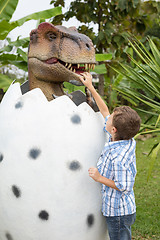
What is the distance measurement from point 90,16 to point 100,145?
596 centimetres

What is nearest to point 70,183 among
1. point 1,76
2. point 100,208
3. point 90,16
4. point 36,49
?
point 100,208

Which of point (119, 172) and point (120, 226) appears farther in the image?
point (120, 226)

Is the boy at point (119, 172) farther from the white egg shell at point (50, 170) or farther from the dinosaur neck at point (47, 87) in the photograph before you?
the dinosaur neck at point (47, 87)

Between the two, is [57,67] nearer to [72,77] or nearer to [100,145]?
[72,77]

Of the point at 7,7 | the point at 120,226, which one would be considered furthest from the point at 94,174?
the point at 7,7

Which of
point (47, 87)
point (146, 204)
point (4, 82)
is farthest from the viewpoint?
point (4, 82)

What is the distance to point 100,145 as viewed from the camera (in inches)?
82.4

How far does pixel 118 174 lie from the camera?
187 centimetres

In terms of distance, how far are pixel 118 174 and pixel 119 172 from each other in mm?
13

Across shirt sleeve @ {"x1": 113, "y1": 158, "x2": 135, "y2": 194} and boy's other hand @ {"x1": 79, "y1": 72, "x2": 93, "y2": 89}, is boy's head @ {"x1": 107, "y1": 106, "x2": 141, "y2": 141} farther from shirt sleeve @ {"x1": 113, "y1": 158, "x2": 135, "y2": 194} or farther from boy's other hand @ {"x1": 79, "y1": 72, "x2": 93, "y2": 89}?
boy's other hand @ {"x1": 79, "y1": 72, "x2": 93, "y2": 89}

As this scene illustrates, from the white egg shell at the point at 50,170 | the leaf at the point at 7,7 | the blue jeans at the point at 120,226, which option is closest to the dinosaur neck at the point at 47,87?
the white egg shell at the point at 50,170

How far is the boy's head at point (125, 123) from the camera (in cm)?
190

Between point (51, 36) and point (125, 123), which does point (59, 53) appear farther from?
point (125, 123)

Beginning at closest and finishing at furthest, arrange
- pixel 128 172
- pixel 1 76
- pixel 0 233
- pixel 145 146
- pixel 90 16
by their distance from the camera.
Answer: pixel 128 172 < pixel 0 233 < pixel 1 76 < pixel 90 16 < pixel 145 146
